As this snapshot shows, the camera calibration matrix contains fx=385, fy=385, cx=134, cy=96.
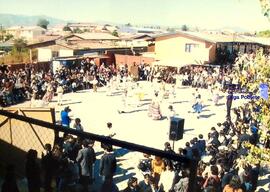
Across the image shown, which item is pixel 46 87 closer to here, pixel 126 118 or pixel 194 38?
pixel 126 118

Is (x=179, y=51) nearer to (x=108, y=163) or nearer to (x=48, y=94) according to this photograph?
(x=48, y=94)

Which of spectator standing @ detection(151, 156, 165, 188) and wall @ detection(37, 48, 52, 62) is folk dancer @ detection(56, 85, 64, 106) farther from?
wall @ detection(37, 48, 52, 62)

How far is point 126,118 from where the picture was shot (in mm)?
22234

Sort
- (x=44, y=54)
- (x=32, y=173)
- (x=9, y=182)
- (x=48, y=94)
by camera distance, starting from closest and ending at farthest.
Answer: (x=9, y=182) → (x=32, y=173) → (x=48, y=94) → (x=44, y=54)

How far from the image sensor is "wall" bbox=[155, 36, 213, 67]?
43656 mm

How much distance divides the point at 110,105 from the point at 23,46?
1510 inches

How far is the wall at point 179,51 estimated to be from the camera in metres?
43.7

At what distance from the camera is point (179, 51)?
45.0 meters

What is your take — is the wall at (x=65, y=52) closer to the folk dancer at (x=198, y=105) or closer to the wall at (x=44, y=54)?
the wall at (x=44, y=54)

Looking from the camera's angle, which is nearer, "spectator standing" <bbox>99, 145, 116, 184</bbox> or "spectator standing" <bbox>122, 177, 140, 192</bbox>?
"spectator standing" <bbox>122, 177, 140, 192</bbox>

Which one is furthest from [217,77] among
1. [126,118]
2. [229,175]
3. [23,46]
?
[23,46]

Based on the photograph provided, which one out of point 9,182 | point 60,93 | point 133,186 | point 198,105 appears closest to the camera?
point 9,182

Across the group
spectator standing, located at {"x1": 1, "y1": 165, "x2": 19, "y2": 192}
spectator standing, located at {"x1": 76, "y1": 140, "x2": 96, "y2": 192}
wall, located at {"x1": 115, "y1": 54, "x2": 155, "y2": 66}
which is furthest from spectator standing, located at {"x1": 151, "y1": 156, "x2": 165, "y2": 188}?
wall, located at {"x1": 115, "y1": 54, "x2": 155, "y2": 66}

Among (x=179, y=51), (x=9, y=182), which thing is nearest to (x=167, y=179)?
(x=9, y=182)
